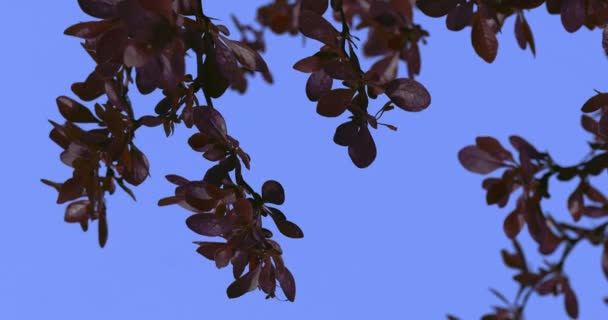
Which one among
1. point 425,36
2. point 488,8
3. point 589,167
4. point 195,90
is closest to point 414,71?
point 425,36

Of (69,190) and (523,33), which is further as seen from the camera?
(523,33)

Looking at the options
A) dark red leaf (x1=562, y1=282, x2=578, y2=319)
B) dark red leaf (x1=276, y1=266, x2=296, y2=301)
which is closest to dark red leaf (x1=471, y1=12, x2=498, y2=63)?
dark red leaf (x1=562, y1=282, x2=578, y2=319)

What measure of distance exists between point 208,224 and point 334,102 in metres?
0.39

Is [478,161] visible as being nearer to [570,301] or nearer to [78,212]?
[570,301]

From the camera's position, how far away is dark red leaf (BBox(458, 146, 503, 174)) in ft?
4.65

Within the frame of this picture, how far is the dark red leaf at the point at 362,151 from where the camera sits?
5.68ft

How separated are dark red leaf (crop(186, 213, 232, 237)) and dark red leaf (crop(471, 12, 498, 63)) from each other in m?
0.73

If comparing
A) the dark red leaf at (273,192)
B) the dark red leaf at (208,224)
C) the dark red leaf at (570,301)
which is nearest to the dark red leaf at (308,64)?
the dark red leaf at (273,192)

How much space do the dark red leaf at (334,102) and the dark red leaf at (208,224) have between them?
1.08ft

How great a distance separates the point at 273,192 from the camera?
169cm

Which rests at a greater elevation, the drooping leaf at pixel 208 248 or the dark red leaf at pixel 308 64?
the dark red leaf at pixel 308 64

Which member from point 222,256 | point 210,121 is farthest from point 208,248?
point 210,121

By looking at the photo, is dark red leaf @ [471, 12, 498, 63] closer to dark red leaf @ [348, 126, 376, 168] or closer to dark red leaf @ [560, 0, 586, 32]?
dark red leaf @ [560, 0, 586, 32]

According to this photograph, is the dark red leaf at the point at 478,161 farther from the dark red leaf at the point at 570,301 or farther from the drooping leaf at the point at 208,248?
the drooping leaf at the point at 208,248
